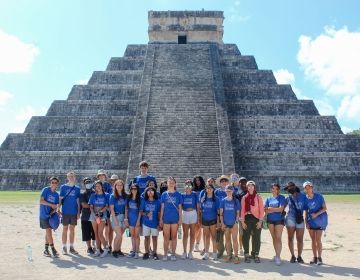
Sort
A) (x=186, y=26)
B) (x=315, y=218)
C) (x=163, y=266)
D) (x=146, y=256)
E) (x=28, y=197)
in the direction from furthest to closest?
1. (x=186, y=26)
2. (x=28, y=197)
3. (x=146, y=256)
4. (x=315, y=218)
5. (x=163, y=266)

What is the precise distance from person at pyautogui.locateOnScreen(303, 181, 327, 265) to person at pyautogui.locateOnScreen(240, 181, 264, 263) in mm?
801

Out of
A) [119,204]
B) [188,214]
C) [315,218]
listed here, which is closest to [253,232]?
[315,218]

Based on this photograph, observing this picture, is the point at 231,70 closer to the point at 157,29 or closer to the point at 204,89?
the point at 204,89

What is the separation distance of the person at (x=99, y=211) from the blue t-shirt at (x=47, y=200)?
65 cm

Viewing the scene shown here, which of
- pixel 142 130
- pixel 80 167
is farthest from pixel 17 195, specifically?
pixel 142 130

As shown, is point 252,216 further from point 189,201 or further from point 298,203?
point 189,201

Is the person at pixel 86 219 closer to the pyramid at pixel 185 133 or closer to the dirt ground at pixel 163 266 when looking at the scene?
the dirt ground at pixel 163 266

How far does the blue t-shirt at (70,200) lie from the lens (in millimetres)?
8172

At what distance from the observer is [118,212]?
795cm

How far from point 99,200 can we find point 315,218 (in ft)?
12.3

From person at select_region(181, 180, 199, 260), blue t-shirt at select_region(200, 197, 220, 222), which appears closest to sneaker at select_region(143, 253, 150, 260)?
person at select_region(181, 180, 199, 260)

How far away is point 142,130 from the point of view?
20562 mm

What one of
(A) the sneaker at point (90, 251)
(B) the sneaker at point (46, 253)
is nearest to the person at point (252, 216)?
(A) the sneaker at point (90, 251)

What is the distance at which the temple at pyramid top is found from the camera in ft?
103
